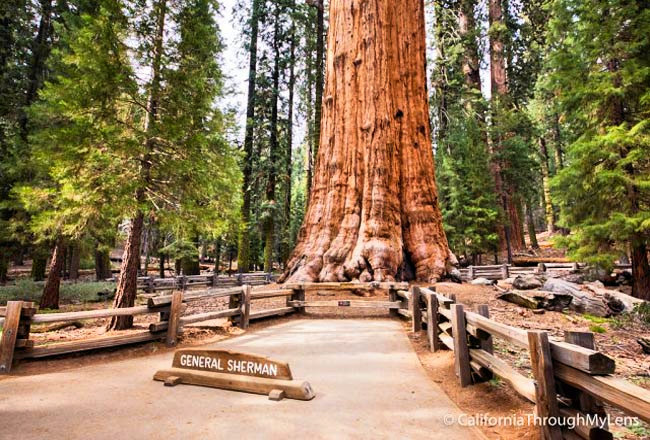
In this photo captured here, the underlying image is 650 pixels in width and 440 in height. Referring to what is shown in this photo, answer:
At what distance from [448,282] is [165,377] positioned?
871 cm

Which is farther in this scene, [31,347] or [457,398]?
[31,347]

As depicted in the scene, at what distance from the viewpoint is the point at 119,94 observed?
7500mm

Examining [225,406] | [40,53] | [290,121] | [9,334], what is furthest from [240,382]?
[40,53]

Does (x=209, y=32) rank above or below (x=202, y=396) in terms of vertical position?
above

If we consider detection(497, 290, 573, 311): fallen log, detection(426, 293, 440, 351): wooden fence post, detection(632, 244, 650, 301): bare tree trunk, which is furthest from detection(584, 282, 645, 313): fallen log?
detection(426, 293, 440, 351): wooden fence post

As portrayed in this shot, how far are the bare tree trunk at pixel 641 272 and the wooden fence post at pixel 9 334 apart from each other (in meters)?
14.1

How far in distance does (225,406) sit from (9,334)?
3509 mm

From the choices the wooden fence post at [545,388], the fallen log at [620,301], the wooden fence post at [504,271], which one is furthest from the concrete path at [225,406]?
the wooden fence post at [504,271]

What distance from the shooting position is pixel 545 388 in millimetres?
2678

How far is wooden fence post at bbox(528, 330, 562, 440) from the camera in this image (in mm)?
2625

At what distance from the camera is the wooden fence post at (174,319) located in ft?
20.4

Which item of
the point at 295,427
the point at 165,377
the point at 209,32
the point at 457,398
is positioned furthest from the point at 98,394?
the point at 209,32

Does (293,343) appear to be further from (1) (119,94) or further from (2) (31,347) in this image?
(1) (119,94)
